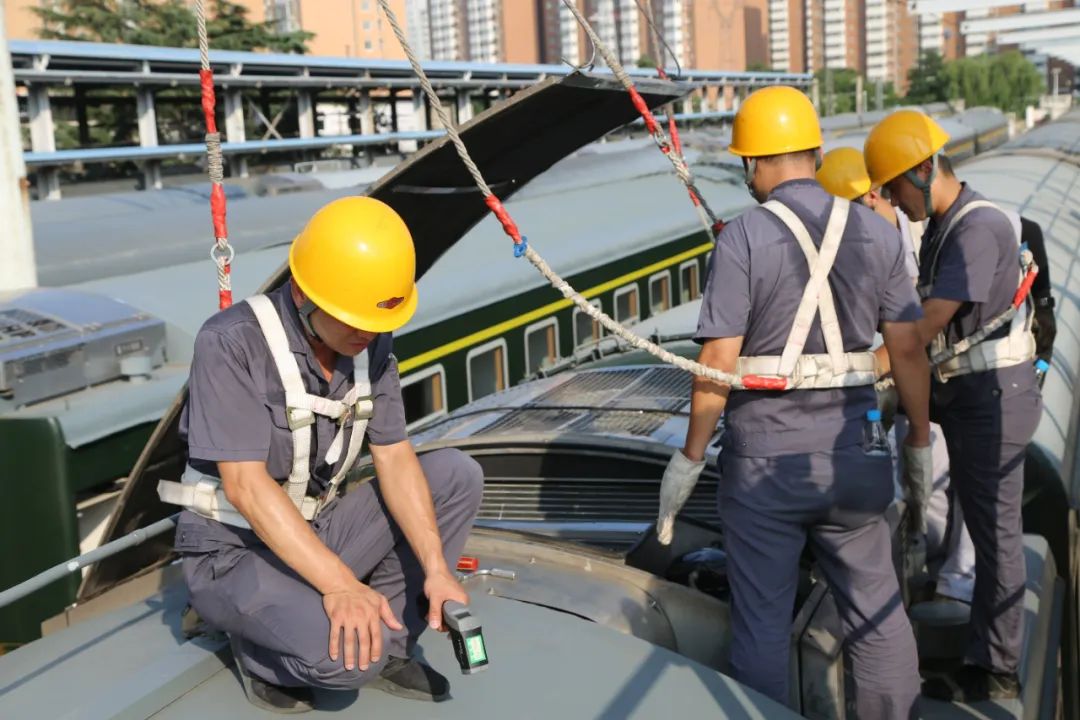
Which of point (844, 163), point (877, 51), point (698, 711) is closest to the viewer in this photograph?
point (698, 711)

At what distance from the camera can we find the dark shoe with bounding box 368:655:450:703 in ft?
9.21

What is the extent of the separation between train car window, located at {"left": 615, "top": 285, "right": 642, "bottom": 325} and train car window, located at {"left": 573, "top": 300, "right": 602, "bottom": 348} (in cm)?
52

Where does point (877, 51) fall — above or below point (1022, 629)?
above

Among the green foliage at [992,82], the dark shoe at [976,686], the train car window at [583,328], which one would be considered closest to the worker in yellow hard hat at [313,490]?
the dark shoe at [976,686]

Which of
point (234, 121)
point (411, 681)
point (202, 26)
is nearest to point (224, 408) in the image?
point (411, 681)

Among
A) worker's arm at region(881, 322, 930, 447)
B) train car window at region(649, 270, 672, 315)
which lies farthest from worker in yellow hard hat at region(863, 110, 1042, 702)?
train car window at region(649, 270, 672, 315)

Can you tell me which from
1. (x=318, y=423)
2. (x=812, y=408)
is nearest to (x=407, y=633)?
(x=318, y=423)

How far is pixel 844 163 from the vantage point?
543cm

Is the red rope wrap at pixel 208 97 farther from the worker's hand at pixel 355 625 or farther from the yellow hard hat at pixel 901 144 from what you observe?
the yellow hard hat at pixel 901 144

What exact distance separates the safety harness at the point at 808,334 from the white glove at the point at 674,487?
316 mm

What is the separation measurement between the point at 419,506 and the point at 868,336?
56.0 inches

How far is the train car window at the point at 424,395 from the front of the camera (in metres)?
7.97

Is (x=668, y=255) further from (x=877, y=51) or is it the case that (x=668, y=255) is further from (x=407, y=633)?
(x=877, y=51)

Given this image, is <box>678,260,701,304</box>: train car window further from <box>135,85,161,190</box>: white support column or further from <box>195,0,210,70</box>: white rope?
<box>195,0,210,70</box>: white rope
